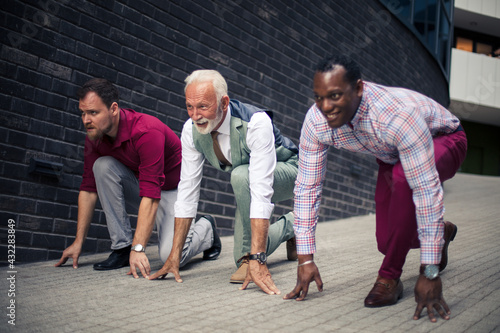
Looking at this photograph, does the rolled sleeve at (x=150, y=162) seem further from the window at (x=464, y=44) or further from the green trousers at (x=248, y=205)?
the window at (x=464, y=44)

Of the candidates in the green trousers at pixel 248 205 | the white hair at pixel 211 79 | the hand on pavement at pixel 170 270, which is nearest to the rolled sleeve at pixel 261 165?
the green trousers at pixel 248 205

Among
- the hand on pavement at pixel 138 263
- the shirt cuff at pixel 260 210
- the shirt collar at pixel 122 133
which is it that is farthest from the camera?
the shirt collar at pixel 122 133

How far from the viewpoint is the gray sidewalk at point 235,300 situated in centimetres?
196

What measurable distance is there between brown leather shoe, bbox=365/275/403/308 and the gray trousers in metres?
1.39

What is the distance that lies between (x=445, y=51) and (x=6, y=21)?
934cm

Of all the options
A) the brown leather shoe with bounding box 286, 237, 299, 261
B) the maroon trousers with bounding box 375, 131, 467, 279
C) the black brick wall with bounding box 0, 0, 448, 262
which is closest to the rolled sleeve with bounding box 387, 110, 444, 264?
the maroon trousers with bounding box 375, 131, 467, 279

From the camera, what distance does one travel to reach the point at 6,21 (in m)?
3.16

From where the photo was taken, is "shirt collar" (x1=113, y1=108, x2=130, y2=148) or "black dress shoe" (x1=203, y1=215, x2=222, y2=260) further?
"black dress shoe" (x1=203, y1=215, x2=222, y2=260)

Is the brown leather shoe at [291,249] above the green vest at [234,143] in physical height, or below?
below

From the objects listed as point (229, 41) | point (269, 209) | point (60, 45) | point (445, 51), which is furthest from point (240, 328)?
point (445, 51)

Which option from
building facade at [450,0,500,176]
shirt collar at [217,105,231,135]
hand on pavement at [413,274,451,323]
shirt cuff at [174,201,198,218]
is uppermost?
building facade at [450,0,500,176]

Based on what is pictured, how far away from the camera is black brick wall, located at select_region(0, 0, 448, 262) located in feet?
10.7

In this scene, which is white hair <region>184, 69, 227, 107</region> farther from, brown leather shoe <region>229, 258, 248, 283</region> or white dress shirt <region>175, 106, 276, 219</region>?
brown leather shoe <region>229, 258, 248, 283</region>

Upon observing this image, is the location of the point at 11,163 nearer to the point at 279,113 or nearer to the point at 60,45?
the point at 60,45
